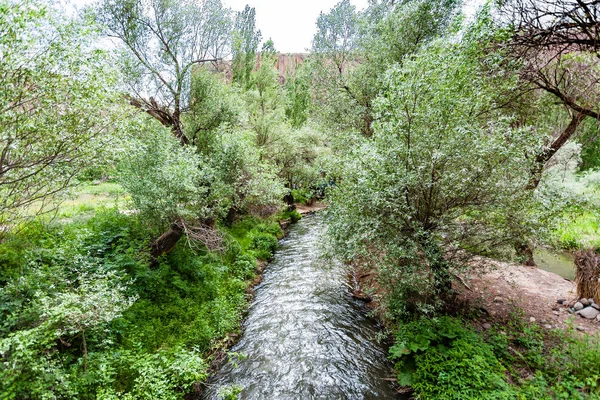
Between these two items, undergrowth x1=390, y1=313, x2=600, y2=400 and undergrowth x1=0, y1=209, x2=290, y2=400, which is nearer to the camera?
undergrowth x1=0, y1=209, x2=290, y2=400

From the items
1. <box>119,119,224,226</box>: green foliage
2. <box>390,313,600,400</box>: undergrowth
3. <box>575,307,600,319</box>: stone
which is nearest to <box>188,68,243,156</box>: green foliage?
<box>119,119,224,226</box>: green foliage

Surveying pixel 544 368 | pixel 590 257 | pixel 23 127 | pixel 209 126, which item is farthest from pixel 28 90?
pixel 590 257

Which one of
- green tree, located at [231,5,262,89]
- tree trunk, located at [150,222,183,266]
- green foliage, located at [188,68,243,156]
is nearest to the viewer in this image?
tree trunk, located at [150,222,183,266]

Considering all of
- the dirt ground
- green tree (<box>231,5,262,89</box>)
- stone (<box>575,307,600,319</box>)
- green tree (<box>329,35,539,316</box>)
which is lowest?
the dirt ground

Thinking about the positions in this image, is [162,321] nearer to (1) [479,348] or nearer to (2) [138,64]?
(1) [479,348]

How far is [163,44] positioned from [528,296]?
644 inches

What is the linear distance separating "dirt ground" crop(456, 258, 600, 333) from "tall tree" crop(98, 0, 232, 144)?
1201cm

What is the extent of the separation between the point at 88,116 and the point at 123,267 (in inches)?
164

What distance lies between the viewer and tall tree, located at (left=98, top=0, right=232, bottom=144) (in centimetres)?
1033

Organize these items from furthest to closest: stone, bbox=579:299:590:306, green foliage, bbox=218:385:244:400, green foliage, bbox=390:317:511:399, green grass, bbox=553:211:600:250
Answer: green grass, bbox=553:211:600:250 → stone, bbox=579:299:590:306 → green foliage, bbox=218:385:244:400 → green foliage, bbox=390:317:511:399

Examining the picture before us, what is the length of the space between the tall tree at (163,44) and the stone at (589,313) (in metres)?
14.0

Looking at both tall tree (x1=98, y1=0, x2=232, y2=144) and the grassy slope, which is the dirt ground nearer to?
the grassy slope

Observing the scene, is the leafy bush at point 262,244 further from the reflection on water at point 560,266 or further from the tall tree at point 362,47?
the reflection on water at point 560,266

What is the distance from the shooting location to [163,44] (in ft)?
36.1
